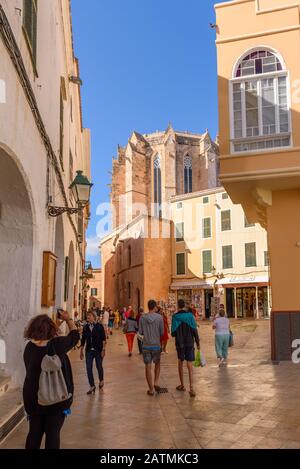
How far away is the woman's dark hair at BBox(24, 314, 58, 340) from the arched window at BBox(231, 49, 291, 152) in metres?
9.19

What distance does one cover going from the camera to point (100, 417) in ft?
19.7

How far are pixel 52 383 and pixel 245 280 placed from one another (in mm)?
29280

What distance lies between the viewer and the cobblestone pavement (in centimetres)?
491

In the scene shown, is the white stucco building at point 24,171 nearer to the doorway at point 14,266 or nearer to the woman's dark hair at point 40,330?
the doorway at point 14,266

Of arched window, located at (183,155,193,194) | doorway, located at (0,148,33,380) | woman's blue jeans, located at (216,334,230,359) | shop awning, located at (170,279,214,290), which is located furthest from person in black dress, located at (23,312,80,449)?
arched window, located at (183,155,193,194)

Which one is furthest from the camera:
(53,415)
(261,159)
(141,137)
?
(141,137)

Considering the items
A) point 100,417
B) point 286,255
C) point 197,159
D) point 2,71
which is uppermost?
point 197,159

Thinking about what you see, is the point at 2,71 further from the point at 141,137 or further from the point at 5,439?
the point at 141,137

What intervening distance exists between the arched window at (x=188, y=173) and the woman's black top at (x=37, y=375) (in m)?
52.4

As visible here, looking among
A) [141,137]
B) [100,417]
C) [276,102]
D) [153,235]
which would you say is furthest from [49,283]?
[141,137]

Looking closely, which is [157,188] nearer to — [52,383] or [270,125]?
[270,125]

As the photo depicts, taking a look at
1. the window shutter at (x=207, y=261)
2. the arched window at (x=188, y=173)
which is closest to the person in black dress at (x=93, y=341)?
the window shutter at (x=207, y=261)

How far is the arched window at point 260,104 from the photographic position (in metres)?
11.5

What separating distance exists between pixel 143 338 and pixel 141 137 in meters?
49.8
